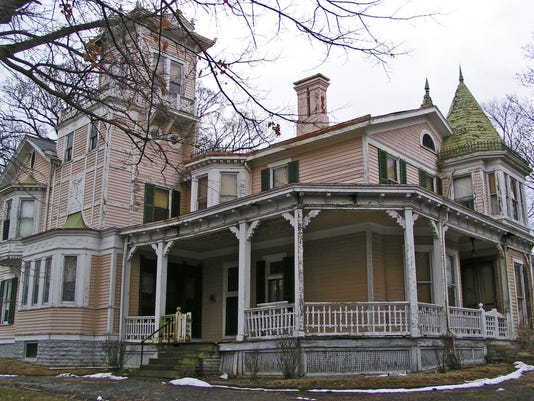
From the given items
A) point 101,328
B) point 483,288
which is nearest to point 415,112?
point 483,288

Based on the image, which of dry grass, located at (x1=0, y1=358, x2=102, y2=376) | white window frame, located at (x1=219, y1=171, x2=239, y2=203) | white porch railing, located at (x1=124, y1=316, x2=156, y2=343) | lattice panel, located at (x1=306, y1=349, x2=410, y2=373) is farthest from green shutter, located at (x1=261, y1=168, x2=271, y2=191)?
dry grass, located at (x1=0, y1=358, x2=102, y2=376)

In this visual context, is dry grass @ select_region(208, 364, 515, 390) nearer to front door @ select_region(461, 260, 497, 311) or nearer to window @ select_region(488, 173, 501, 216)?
front door @ select_region(461, 260, 497, 311)

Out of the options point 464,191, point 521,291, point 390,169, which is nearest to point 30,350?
point 390,169

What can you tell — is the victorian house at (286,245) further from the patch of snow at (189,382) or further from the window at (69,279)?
the patch of snow at (189,382)

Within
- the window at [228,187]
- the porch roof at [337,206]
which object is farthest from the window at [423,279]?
the window at [228,187]

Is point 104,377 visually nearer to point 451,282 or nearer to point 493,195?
point 451,282

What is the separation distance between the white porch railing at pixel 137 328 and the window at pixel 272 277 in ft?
11.9

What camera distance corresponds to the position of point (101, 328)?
20625mm

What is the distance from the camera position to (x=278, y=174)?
20.1 m

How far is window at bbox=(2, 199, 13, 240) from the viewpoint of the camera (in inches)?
997

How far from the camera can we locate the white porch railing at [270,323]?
14.5 m

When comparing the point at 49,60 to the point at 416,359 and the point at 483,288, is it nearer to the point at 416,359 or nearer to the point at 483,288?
the point at 416,359

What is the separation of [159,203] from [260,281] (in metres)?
6.06

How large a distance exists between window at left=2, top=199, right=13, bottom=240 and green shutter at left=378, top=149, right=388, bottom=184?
16.2 meters
